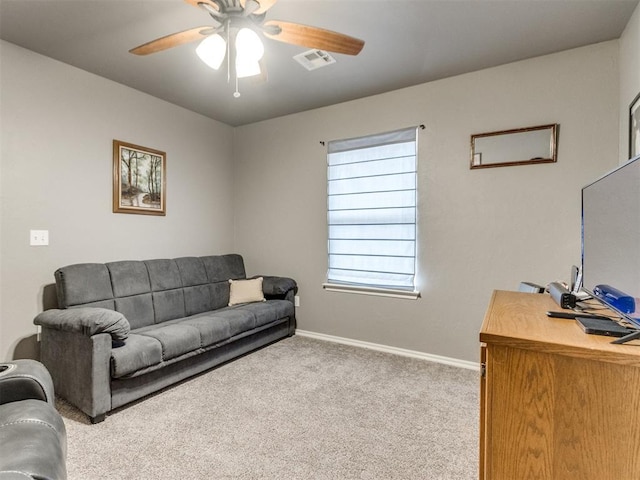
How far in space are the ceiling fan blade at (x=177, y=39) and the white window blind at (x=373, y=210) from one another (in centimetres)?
201

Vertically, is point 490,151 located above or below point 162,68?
below

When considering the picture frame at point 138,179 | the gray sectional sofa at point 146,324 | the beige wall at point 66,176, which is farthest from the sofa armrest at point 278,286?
the picture frame at point 138,179

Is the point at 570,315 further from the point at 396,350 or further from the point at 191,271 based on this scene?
the point at 191,271

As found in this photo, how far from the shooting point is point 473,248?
9.81ft

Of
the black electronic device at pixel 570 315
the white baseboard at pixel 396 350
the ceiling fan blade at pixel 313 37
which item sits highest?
the ceiling fan blade at pixel 313 37

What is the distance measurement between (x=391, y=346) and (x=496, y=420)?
248 cm

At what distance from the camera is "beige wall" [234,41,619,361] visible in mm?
2578

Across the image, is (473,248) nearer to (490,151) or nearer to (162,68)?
(490,151)

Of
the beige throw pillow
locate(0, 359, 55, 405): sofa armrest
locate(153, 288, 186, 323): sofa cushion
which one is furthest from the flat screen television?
locate(153, 288, 186, 323): sofa cushion

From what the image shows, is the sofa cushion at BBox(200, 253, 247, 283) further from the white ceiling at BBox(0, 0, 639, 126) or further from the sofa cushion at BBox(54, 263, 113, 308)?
the white ceiling at BBox(0, 0, 639, 126)

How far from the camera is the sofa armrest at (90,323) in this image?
210 cm

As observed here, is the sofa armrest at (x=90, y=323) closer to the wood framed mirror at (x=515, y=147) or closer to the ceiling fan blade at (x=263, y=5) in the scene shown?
the ceiling fan blade at (x=263, y=5)

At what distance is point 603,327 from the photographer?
3.39ft

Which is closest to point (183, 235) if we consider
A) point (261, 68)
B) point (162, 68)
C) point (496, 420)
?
point (162, 68)
